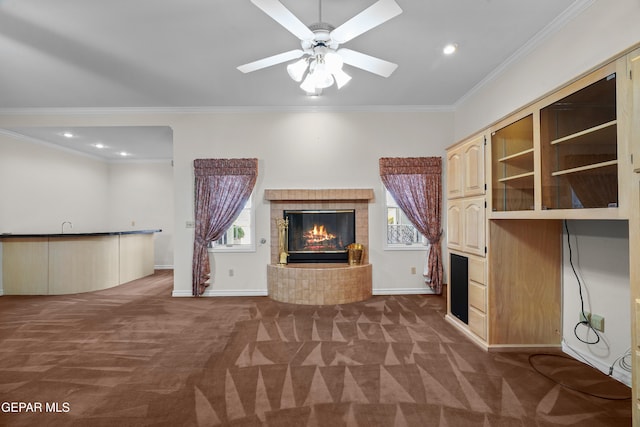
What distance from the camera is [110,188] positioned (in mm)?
7426

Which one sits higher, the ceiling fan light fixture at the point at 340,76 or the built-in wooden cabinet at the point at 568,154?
the ceiling fan light fixture at the point at 340,76

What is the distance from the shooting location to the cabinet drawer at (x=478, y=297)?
2.86 metres

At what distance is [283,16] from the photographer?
1837 millimetres

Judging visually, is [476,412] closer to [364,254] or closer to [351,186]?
[364,254]

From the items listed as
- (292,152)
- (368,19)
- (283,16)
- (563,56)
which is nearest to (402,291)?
(292,152)

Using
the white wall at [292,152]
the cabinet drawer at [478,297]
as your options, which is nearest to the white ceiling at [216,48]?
the white wall at [292,152]

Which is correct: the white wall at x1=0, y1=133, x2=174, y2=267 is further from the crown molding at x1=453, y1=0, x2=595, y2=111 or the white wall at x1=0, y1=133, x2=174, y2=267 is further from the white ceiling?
the crown molding at x1=453, y1=0, x2=595, y2=111

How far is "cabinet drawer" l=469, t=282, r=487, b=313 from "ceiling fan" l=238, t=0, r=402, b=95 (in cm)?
217

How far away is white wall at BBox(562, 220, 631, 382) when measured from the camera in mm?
2254

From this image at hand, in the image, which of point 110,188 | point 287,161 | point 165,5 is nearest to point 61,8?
point 165,5

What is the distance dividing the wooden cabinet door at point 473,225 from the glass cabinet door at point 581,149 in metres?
0.70

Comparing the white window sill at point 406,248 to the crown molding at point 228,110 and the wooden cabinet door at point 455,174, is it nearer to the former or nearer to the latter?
the wooden cabinet door at point 455,174

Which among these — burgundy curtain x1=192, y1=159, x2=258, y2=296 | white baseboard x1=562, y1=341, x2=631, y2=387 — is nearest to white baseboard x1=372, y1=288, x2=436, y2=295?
white baseboard x1=562, y1=341, x2=631, y2=387

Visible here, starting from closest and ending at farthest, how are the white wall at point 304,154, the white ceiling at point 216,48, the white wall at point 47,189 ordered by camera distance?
the white ceiling at point 216,48 → the white wall at point 304,154 → the white wall at point 47,189
